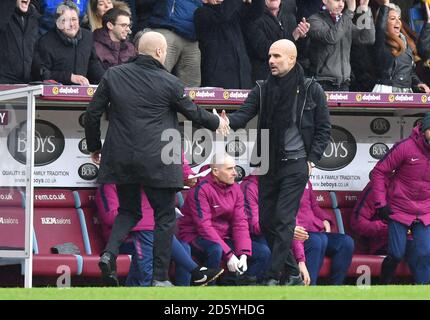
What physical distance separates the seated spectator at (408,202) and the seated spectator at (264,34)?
1555mm

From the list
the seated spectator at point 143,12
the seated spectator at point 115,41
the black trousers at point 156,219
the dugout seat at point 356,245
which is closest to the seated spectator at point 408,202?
the dugout seat at point 356,245

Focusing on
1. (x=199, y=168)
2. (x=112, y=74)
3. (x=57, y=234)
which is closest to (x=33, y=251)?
(x=57, y=234)

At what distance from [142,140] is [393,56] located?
4.93 m

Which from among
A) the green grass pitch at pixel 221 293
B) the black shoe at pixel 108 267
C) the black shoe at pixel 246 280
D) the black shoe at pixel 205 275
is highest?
the black shoe at pixel 108 267

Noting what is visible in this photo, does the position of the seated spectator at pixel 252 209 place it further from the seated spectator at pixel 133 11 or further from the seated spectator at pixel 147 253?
the seated spectator at pixel 133 11

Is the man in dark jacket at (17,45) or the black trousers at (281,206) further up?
the man in dark jacket at (17,45)

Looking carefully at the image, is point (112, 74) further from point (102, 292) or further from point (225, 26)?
point (225, 26)

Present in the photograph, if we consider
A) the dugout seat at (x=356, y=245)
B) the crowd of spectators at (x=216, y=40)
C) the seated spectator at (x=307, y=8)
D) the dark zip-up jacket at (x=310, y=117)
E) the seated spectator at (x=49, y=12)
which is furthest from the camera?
the seated spectator at (x=307, y=8)

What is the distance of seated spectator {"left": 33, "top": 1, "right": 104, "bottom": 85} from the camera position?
14711mm

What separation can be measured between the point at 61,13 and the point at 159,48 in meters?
2.71

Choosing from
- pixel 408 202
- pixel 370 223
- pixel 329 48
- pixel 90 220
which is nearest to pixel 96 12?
pixel 90 220

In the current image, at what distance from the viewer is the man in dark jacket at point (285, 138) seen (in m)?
12.8

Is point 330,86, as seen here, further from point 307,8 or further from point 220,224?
point 220,224

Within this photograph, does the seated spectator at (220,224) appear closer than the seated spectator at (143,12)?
Yes
